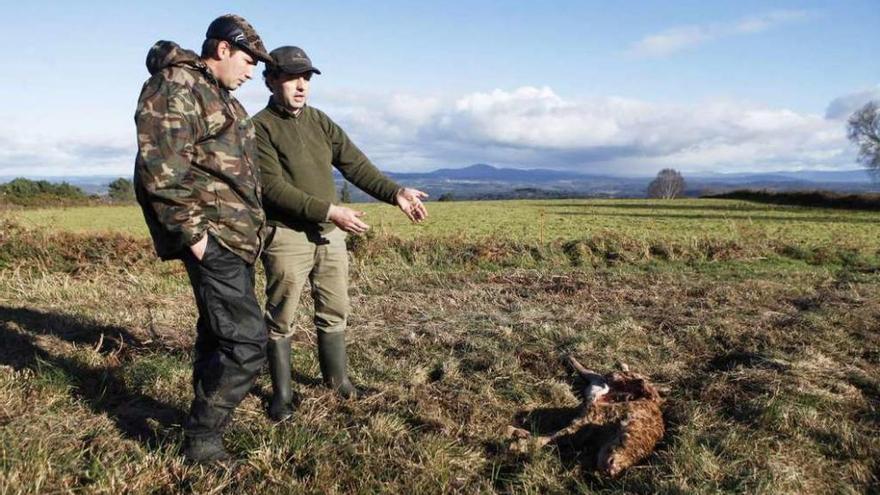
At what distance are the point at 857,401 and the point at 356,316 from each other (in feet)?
13.9

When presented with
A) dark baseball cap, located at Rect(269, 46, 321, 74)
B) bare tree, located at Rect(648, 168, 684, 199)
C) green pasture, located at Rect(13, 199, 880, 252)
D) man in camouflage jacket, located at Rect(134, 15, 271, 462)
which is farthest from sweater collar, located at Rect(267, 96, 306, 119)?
bare tree, located at Rect(648, 168, 684, 199)

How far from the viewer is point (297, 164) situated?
3.76m

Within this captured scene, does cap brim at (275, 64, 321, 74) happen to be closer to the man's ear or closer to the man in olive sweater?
the man in olive sweater

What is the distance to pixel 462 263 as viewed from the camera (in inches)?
439

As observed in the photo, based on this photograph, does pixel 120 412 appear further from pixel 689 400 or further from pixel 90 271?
pixel 90 271

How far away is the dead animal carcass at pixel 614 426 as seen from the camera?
315cm

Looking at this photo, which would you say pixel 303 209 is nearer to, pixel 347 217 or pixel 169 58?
pixel 347 217

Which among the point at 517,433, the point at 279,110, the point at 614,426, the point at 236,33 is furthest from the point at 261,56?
the point at 614,426

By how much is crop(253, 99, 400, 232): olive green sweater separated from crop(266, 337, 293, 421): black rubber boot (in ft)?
2.60

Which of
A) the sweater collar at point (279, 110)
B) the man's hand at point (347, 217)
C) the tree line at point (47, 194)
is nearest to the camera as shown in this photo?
the man's hand at point (347, 217)

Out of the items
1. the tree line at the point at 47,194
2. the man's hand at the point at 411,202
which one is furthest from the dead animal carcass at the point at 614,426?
the tree line at the point at 47,194

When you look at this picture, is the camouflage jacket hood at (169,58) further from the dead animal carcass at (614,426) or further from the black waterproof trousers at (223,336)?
the dead animal carcass at (614,426)

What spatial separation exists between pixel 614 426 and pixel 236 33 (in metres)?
2.97

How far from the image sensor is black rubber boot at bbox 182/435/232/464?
3.08 metres
